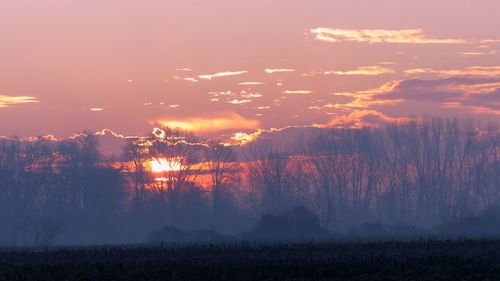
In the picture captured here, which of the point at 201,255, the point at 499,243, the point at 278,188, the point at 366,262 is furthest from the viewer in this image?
the point at 278,188

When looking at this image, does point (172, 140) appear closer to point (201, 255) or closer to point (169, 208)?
point (169, 208)

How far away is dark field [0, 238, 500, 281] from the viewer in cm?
3200

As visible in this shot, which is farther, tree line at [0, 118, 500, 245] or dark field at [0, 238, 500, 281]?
tree line at [0, 118, 500, 245]

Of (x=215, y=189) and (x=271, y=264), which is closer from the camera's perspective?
(x=271, y=264)

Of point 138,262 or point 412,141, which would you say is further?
point 412,141

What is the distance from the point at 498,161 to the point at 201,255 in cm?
10504

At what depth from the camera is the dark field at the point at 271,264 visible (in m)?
32.0

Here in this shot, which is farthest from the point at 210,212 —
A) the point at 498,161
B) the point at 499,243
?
the point at 499,243

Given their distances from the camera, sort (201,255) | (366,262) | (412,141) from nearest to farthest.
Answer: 1. (366,262)
2. (201,255)
3. (412,141)

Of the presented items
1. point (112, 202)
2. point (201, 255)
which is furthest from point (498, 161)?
point (201, 255)

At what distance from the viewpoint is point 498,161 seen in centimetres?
13925

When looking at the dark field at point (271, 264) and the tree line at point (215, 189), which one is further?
the tree line at point (215, 189)

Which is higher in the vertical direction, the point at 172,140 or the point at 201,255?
the point at 172,140

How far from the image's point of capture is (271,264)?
3572 cm
